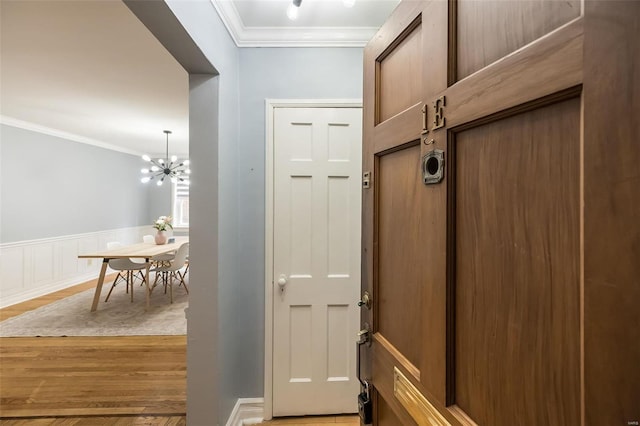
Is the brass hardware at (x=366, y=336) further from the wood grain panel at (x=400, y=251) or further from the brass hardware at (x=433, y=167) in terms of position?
the brass hardware at (x=433, y=167)

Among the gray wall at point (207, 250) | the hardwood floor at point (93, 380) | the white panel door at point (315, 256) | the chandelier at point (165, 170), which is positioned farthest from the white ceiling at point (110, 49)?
the hardwood floor at point (93, 380)

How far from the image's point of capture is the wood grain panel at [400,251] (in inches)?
29.6

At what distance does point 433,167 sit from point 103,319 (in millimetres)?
4396

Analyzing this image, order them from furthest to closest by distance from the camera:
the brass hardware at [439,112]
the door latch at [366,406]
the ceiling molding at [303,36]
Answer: the ceiling molding at [303,36], the door latch at [366,406], the brass hardware at [439,112]

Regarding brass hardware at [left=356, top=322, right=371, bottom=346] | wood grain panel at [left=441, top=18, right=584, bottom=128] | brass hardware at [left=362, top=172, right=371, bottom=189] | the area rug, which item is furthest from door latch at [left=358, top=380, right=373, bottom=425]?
the area rug

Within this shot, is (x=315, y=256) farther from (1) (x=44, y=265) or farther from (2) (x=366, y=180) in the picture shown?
(1) (x=44, y=265)

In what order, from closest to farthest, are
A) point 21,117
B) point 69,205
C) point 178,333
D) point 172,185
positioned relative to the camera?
point 178,333 → point 21,117 → point 69,205 → point 172,185

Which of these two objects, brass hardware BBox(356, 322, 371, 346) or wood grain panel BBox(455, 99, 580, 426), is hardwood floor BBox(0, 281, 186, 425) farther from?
wood grain panel BBox(455, 99, 580, 426)

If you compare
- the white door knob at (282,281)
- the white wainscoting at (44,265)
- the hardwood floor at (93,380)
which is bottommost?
the hardwood floor at (93,380)

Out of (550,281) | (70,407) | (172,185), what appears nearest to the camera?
(550,281)

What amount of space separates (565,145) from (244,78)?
183cm

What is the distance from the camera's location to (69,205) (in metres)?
4.91

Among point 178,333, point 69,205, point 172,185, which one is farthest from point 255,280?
point 172,185

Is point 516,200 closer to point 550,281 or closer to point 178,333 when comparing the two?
point 550,281
